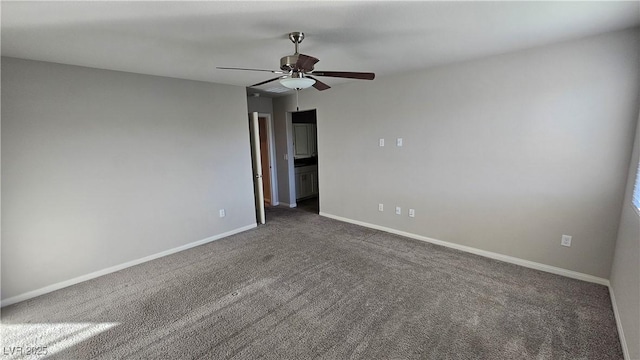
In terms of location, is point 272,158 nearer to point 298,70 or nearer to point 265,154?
point 265,154

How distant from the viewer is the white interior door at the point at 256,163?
4605 millimetres

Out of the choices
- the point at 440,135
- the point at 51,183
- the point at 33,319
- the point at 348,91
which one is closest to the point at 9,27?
the point at 51,183

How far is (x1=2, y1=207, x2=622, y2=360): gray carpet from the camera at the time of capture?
6.37 feet

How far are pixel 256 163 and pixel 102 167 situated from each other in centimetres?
212

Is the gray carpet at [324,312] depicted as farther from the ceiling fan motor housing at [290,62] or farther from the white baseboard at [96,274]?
the ceiling fan motor housing at [290,62]

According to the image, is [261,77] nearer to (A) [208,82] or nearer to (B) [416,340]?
(A) [208,82]

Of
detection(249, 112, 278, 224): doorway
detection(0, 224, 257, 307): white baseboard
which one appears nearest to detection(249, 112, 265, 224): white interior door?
detection(249, 112, 278, 224): doorway

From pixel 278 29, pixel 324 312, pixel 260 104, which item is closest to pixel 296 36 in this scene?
pixel 278 29

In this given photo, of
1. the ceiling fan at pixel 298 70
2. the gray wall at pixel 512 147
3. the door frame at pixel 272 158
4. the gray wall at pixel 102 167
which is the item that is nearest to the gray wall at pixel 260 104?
the door frame at pixel 272 158

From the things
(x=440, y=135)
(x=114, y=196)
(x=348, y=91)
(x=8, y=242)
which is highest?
(x=348, y=91)

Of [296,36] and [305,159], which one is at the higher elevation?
[296,36]

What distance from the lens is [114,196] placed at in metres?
3.16

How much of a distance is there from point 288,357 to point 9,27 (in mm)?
3054

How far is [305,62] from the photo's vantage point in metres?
2.07
